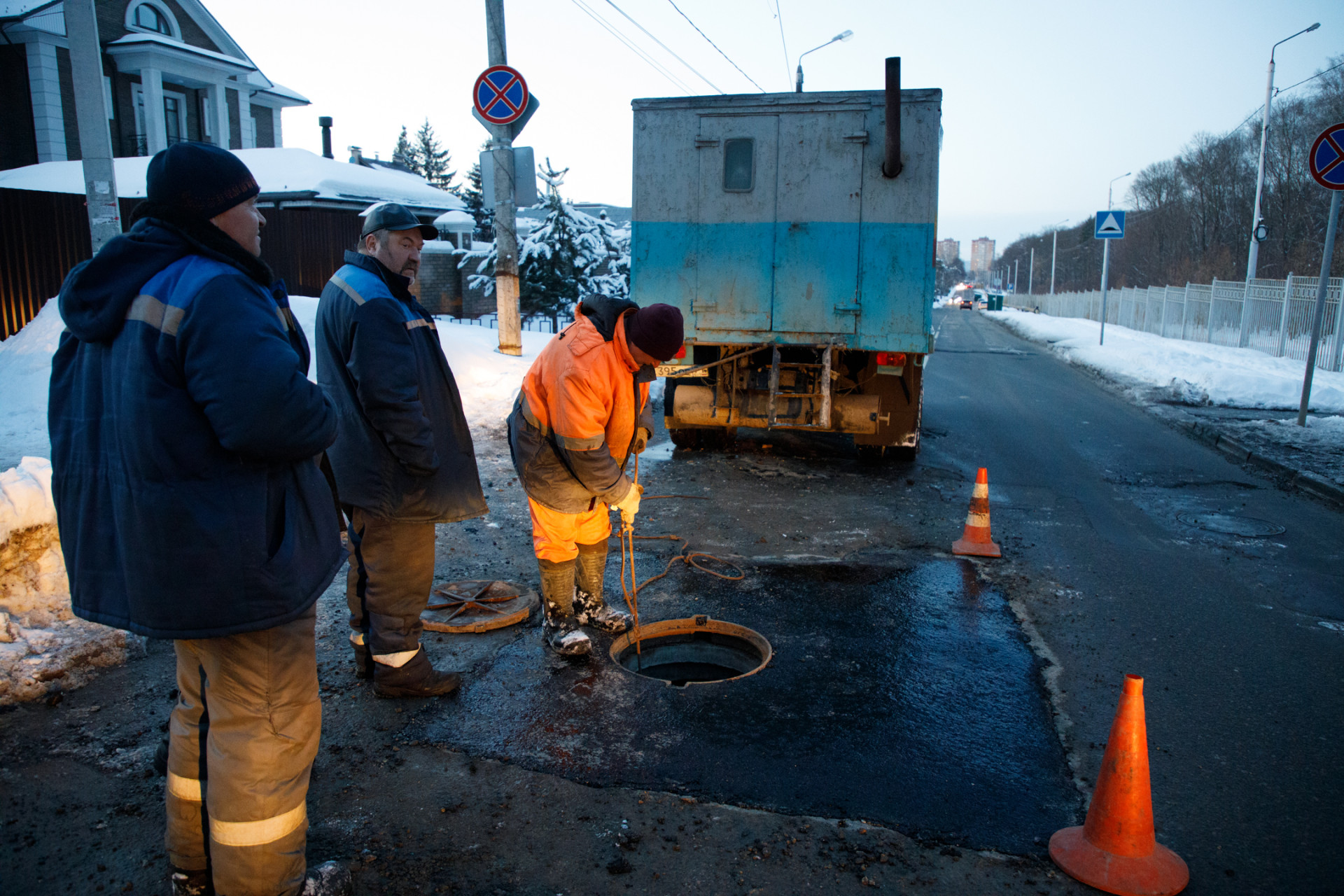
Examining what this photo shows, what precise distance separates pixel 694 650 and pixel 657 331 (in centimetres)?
170

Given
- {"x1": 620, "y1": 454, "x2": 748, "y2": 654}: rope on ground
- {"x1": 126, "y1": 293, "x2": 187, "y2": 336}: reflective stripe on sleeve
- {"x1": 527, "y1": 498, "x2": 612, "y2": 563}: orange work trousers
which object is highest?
{"x1": 126, "y1": 293, "x2": 187, "y2": 336}: reflective stripe on sleeve

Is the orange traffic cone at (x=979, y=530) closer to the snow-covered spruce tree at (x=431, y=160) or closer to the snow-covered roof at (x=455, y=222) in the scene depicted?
the snow-covered roof at (x=455, y=222)

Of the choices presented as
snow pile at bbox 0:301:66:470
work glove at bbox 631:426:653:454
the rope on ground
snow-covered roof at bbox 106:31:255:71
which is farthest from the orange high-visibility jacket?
snow-covered roof at bbox 106:31:255:71

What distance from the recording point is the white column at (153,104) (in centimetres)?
2466

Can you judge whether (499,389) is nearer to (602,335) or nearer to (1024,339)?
(602,335)

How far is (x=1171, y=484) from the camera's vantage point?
25.8 feet

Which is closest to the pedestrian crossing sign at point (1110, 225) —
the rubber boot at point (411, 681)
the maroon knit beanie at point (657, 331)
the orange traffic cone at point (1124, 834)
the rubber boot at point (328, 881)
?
the maroon knit beanie at point (657, 331)

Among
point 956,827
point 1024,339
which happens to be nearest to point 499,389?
point 956,827

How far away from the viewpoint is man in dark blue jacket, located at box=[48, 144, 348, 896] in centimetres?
Result: 199

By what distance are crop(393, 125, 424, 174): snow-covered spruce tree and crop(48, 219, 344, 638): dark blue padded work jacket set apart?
7108cm

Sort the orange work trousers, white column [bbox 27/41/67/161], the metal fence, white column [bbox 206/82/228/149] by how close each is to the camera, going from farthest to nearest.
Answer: white column [bbox 206/82/228/149] → white column [bbox 27/41/67/161] → the metal fence → the orange work trousers

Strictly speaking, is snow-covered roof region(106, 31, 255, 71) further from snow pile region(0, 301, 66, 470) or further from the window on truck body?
the window on truck body

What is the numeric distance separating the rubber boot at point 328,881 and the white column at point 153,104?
27794 mm

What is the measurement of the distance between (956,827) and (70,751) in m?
3.07
